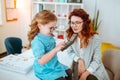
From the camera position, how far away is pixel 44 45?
1253 mm

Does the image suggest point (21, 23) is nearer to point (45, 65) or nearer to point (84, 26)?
point (84, 26)

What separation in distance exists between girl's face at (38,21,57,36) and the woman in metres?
0.32

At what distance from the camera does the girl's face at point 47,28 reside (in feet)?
4.07

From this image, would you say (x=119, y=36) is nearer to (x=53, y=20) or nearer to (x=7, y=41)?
(x=7, y=41)

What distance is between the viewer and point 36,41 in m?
1.22

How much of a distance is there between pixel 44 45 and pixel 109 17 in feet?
8.34

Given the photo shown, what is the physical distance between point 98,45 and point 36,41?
661 mm

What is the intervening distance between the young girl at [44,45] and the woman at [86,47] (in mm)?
280

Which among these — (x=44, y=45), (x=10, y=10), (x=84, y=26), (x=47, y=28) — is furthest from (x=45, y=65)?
(x=10, y=10)

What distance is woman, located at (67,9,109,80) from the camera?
152 centimetres

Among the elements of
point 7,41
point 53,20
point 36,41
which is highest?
point 53,20

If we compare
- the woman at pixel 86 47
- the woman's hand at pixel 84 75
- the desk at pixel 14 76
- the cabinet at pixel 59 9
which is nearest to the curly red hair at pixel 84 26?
the woman at pixel 86 47

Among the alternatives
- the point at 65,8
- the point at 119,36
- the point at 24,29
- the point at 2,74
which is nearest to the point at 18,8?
the point at 24,29

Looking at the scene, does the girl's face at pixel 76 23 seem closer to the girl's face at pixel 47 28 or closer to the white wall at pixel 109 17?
the girl's face at pixel 47 28
